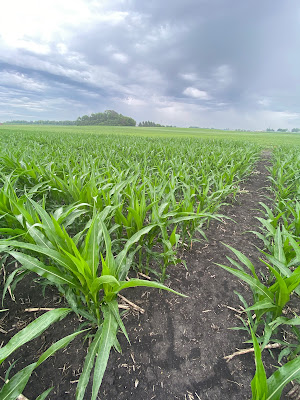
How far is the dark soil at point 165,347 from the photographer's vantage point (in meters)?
1.13

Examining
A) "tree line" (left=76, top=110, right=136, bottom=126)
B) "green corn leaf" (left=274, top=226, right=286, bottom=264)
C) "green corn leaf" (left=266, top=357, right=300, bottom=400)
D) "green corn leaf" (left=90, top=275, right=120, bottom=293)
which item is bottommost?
"green corn leaf" (left=266, top=357, right=300, bottom=400)

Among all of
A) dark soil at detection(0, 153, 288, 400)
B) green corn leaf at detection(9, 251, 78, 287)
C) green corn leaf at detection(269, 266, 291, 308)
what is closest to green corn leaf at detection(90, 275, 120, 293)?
green corn leaf at detection(9, 251, 78, 287)

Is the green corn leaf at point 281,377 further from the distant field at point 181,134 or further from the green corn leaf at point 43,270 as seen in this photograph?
the distant field at point 181,134

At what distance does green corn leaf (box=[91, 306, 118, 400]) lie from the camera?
760 millimetres

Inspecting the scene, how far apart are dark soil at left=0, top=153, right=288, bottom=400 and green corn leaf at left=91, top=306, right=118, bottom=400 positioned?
18.8 inches

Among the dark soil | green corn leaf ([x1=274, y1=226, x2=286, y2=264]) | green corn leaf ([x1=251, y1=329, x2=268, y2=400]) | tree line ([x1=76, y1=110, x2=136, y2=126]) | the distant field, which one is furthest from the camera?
tree line ([x1=76, y1=110, x2=136, y2=126])

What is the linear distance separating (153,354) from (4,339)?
110 cm

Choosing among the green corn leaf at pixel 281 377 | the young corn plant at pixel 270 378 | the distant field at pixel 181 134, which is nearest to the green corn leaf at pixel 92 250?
the young corn plant at pixel 270 378

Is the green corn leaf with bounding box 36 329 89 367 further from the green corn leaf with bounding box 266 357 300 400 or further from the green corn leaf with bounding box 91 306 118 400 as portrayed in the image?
the green corn leaf with bounding box 266 357 300 400

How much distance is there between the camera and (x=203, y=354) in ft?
4.28

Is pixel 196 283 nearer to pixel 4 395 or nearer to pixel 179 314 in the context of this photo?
pixel 179 314

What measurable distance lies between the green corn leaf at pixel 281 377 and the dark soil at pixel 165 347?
0.51m

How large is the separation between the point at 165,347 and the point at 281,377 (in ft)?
2.59

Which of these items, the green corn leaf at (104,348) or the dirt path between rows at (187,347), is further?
the dirt path between rows at (187,347)
